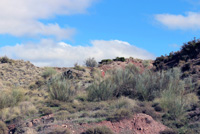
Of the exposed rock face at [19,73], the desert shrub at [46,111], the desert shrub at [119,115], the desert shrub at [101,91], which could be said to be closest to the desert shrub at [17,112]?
the desert shrub at [46,111]

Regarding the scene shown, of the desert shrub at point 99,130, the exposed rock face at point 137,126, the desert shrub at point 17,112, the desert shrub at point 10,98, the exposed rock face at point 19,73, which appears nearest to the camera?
the desert shrub at point 99,130

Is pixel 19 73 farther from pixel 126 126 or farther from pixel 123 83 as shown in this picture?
pixel 126 126

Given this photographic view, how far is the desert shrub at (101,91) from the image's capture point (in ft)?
67.8

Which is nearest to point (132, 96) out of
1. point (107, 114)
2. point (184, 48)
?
point (107, 114)

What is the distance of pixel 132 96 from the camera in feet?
68.1

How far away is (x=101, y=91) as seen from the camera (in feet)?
68.2

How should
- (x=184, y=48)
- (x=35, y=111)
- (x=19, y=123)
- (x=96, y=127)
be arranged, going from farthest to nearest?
(x=184, y=48), (x=35, y=111), (x=19, y=123), (x=96, y=127)

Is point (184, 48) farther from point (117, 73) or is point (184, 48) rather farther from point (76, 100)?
point (76, 100)

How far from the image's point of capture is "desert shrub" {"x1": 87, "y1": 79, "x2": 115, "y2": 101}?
20.7 metres

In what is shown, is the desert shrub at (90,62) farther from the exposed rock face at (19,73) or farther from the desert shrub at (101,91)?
the desert shrub at (101,91)

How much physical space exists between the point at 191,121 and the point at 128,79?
864 cm

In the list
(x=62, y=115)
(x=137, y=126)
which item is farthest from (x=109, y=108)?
(x=137, y=126)

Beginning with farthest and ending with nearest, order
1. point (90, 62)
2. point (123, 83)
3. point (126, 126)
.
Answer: point (90, 62), point (123, 83), point (126, 126)

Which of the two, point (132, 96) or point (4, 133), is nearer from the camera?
point (4, 133)
